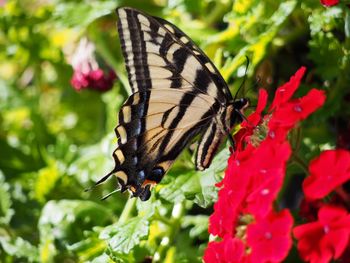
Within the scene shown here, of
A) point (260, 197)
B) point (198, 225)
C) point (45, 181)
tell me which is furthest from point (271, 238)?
point (45, 181)

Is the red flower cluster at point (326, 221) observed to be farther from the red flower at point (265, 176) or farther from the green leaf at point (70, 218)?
the green leaf at point (70, 218)

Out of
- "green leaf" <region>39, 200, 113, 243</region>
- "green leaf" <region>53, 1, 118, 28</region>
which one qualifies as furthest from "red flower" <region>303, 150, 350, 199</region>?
"green leaf" <region>53, 1, 118, 28</region>

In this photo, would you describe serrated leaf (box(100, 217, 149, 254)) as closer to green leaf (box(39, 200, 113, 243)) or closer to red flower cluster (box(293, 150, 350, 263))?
green leaf (box(39, 200, 113, 243))

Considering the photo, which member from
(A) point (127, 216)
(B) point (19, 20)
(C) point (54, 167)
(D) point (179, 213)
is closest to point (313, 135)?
(D) point (179, 213)

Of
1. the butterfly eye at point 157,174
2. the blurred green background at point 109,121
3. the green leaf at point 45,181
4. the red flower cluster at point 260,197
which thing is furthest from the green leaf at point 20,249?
the red flower cluster at point 260,197

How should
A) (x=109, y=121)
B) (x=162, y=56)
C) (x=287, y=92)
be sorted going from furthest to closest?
(x=109, y=121) < (x=162, y=56) < (x=287, y=92)

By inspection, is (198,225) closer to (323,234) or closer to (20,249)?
(20,249)

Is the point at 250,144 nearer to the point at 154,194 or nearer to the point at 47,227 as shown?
the point at 154,194
